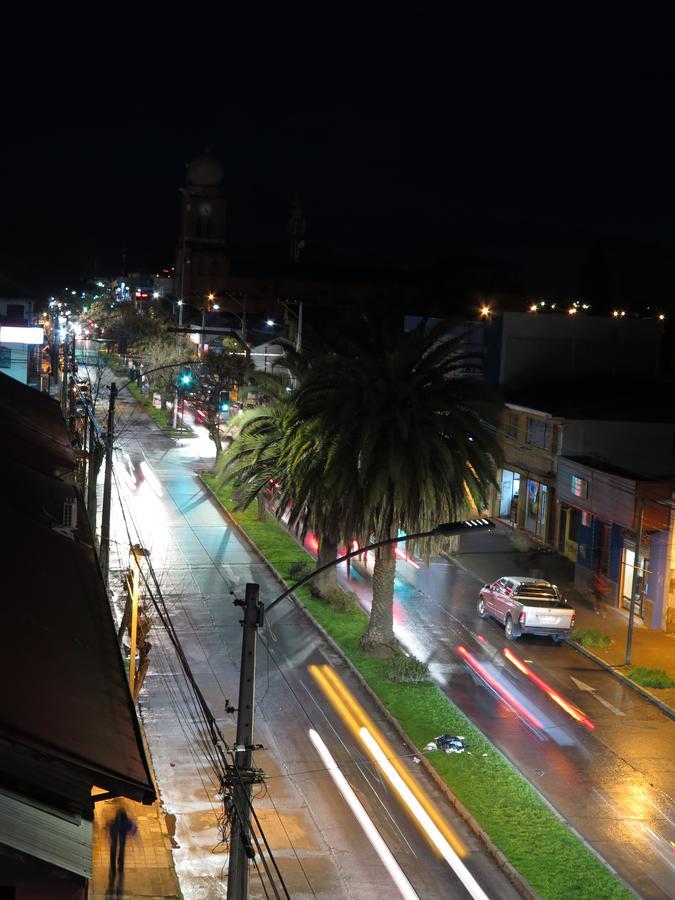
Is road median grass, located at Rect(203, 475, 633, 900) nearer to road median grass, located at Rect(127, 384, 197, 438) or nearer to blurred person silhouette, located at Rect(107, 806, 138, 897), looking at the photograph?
blurred person silhouette, located at Rect(107, 806, 138, 897)

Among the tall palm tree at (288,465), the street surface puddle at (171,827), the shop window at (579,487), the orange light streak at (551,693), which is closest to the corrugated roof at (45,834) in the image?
the street surface puddle at (171,827)

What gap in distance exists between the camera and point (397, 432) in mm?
27062

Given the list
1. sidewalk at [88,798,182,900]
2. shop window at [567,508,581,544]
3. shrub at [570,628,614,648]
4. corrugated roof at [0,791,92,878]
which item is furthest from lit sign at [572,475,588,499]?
corrugated roof at [0,791,92,878]

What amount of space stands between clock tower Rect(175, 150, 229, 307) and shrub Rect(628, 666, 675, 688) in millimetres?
98250

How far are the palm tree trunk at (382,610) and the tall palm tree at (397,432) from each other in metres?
0.21

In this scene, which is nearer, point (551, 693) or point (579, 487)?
point (551, 693)

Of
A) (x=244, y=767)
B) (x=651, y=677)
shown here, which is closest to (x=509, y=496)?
(x=651, y=677)

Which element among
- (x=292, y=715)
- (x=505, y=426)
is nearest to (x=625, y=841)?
(x=292, y=715)

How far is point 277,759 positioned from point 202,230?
352 feet

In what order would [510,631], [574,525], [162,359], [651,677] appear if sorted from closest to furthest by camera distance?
[651,677] → [510,631] → [574,525] → [162,359]

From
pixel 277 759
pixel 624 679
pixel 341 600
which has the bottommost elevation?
pixel 277 759

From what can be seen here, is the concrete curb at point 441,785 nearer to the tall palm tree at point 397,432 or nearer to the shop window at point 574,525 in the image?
the tall palm tree at point 397,432

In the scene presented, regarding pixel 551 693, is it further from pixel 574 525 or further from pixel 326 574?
pixel 574 525

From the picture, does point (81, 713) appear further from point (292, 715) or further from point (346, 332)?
point (346, 332)
